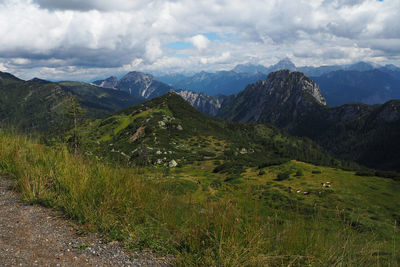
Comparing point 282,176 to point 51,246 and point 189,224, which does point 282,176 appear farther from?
point 51,246

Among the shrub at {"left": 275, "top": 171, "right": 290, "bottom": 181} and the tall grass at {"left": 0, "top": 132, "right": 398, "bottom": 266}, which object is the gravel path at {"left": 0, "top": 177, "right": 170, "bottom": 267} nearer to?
the tall grass at {"left": 0, "top": 132, "right": 398, "bottom": 266}

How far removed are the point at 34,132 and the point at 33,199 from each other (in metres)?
6.64

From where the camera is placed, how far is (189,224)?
5207 millimetres

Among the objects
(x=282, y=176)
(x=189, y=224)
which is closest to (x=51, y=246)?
(x=189, y=224)

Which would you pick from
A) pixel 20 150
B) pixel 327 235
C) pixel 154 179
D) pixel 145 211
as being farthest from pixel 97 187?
pixel 327 235

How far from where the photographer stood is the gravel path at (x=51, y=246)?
4.05 metres

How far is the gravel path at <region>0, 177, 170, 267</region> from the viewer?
4051 mm

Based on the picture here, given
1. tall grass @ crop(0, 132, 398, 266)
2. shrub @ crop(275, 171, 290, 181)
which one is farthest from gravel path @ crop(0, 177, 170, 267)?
shrub @ crop(275, 171, 290, 181)

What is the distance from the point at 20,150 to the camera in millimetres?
8688

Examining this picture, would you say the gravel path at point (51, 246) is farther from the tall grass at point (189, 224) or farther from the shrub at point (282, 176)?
the shrub at point (282, 176)

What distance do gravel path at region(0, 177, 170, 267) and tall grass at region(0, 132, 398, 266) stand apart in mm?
332

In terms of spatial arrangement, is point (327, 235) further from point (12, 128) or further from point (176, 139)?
point (176, 139)

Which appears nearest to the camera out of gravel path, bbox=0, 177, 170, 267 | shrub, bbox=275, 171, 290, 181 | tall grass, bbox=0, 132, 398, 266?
gravel path, bbox=0, 177, 170, 267

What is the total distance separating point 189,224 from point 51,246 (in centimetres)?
288
